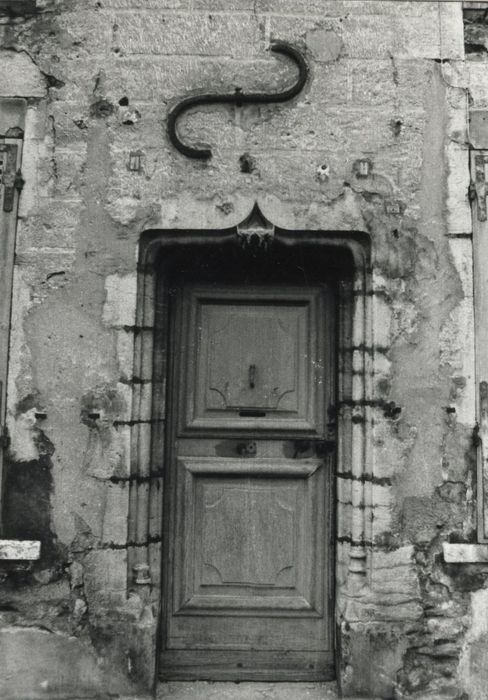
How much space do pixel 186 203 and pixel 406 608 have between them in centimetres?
250

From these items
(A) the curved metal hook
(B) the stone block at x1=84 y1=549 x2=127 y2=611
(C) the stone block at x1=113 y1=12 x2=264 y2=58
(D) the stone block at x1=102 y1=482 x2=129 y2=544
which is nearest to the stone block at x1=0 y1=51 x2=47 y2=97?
(C) the stone block at x1=113 y1=12 x2=264 y2=58

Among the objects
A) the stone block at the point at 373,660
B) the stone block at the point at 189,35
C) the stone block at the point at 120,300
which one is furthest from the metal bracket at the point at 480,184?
the stone block at the point at 373,660

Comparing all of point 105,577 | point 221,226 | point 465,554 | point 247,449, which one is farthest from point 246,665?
point 221,226

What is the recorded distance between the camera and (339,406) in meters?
3.85

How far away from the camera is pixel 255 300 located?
399 centimetres

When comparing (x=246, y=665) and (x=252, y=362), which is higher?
(x=252, y=362)

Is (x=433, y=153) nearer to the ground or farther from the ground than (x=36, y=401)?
farther from the ground

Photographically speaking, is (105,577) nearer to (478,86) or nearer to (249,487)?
(249,487)

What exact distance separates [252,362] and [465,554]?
1559 mm

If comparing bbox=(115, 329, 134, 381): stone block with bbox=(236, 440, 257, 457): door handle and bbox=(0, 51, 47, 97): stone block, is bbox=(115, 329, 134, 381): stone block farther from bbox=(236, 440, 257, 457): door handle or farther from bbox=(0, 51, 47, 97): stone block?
bbox=(0, 51, 47, 97): stone block

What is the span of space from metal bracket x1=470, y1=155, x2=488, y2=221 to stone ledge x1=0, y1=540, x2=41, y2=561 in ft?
9.86

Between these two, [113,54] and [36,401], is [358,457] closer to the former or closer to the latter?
[36,401]

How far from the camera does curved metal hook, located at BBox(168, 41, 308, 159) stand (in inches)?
148

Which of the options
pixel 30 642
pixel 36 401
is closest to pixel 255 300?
pixel 36 401
